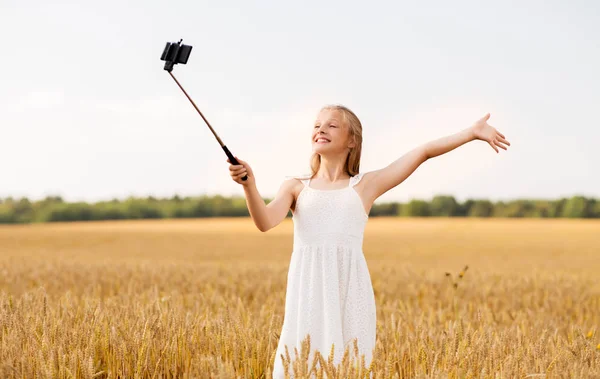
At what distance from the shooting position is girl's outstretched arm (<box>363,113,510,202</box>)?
339cm

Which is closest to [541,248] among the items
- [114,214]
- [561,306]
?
[561,306]

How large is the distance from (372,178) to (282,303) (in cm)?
375

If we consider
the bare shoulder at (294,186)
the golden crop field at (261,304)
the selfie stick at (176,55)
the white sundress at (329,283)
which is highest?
the selfie stick at (176,55)

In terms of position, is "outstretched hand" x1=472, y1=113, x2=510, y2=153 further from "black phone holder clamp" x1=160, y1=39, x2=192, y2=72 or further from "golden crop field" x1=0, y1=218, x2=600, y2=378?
"black phone holder clamp" x1=160, y1=39, x2=192, y2=72

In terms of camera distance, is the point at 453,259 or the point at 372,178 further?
the point at 453,259

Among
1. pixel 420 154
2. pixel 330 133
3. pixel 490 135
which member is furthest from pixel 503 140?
pixel 330 133

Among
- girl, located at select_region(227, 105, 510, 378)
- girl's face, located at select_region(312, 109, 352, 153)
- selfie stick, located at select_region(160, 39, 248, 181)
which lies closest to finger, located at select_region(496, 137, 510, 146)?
girl, located at select_region(227, 105, 510, 378)

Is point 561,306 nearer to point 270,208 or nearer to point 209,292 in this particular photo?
point 209,292

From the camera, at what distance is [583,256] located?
1563 cm

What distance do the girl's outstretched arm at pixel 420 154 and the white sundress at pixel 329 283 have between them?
186 mm

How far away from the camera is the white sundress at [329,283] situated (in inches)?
127

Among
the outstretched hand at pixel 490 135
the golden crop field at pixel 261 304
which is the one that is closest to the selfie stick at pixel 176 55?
the golden crop field at pixel 261 304

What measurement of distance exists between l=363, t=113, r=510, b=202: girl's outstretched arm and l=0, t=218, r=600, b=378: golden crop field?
910 mm

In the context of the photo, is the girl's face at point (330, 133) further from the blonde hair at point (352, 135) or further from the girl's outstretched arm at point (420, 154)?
the girl's outstretched arm at point (420, 154)
